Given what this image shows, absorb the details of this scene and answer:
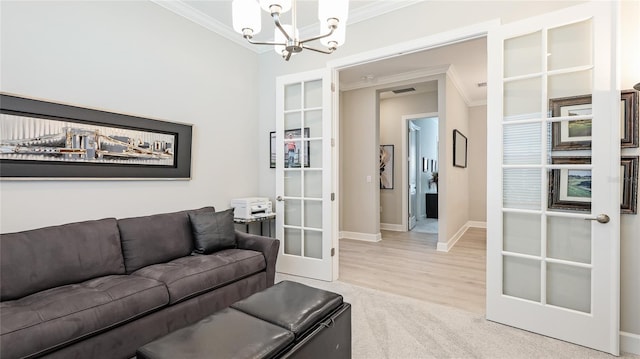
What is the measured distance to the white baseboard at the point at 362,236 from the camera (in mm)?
5418

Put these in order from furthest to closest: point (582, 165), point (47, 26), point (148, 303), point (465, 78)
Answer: point (465, 78), point (47, 26), point (582, 165), point (148, 303)

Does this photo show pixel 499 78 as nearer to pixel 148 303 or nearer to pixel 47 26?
pixel 148 303

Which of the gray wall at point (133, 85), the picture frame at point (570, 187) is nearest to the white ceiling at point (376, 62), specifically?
the gray wall at point (133, 85)

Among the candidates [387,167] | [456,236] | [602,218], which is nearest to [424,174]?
[387,167]

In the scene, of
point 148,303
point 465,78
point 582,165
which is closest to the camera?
point 148,303

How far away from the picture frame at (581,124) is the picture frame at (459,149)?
10.1 feet

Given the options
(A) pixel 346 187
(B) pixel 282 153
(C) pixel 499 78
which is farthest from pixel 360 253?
(C) pixel 499 78

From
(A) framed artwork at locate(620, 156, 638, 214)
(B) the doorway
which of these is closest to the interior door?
(B) the doorway

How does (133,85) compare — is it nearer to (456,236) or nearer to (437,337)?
(437,337)

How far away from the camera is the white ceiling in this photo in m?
3.08

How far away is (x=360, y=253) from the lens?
4.59 m

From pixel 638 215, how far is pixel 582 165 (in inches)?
18.3

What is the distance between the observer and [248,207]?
3500 mm

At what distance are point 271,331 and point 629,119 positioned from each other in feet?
8.58
